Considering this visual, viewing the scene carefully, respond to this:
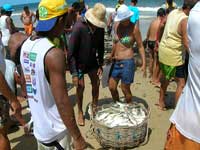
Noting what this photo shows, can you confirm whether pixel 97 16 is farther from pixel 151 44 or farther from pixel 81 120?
pixel 151 44

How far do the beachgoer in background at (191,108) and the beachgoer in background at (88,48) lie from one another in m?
2.72

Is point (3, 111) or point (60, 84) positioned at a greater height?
point (60, 84)

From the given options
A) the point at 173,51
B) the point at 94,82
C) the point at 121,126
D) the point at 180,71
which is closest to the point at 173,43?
the point at 173,51

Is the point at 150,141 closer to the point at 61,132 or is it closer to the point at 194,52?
the point at 61,132

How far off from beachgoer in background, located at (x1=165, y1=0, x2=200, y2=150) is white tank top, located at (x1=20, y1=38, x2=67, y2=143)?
895mm

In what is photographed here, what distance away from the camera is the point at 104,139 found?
16.3 ft

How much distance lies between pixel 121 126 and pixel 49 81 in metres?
2.11

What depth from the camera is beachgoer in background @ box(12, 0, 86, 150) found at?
2.86 metres

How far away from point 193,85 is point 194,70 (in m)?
0.11

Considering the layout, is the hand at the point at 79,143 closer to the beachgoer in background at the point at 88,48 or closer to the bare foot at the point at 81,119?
the beachgoer in background at the point at 88,48

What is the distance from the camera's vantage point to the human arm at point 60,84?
282cm

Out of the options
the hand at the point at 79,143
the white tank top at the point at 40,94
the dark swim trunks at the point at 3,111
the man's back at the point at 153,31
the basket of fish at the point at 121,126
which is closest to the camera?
the white tank top at the point at 40,94

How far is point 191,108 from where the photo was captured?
9.39 ft

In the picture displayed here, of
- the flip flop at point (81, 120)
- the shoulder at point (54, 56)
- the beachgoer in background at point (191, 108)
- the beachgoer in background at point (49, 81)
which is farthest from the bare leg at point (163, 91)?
the shoulder at point (54, 56)
